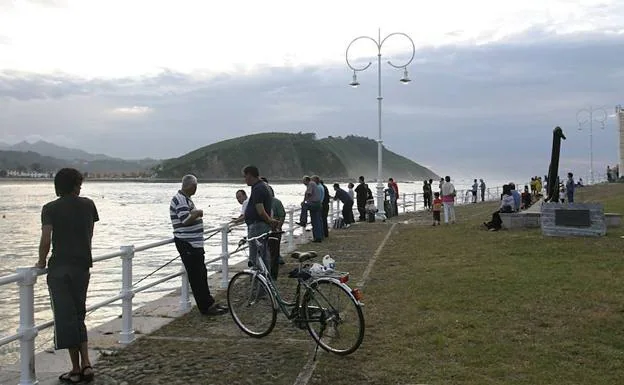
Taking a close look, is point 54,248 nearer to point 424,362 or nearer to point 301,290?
point 301,290

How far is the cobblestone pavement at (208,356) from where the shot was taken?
5375 millimetres

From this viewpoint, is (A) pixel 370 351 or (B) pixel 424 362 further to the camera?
(A) pixel 370 351

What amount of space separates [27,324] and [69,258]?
0.63m

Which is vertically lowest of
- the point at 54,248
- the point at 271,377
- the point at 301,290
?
the point at 271,377

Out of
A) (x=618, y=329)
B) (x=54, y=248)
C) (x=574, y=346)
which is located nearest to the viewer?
(x=54, y=248)

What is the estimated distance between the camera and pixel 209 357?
5.99m

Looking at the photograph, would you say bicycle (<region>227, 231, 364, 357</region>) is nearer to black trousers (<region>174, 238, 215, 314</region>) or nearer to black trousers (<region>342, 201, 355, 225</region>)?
black trousers (<region>174, 238, 215, 314</region>)

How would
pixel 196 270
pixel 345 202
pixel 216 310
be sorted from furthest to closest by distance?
pixel 345 202 → pixel 216 310 → pixel 196 270

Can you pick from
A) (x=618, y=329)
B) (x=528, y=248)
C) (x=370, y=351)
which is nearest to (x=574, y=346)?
(x=618, y=329)

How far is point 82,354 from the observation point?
5305mm

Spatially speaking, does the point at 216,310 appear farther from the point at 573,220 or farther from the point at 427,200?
the point at 427,200

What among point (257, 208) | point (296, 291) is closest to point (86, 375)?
point (296, 291)

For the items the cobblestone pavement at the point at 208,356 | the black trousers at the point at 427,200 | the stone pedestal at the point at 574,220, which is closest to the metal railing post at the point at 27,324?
the cobblestone pavement at the point at 208,356

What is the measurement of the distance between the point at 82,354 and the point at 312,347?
7.19 ft
